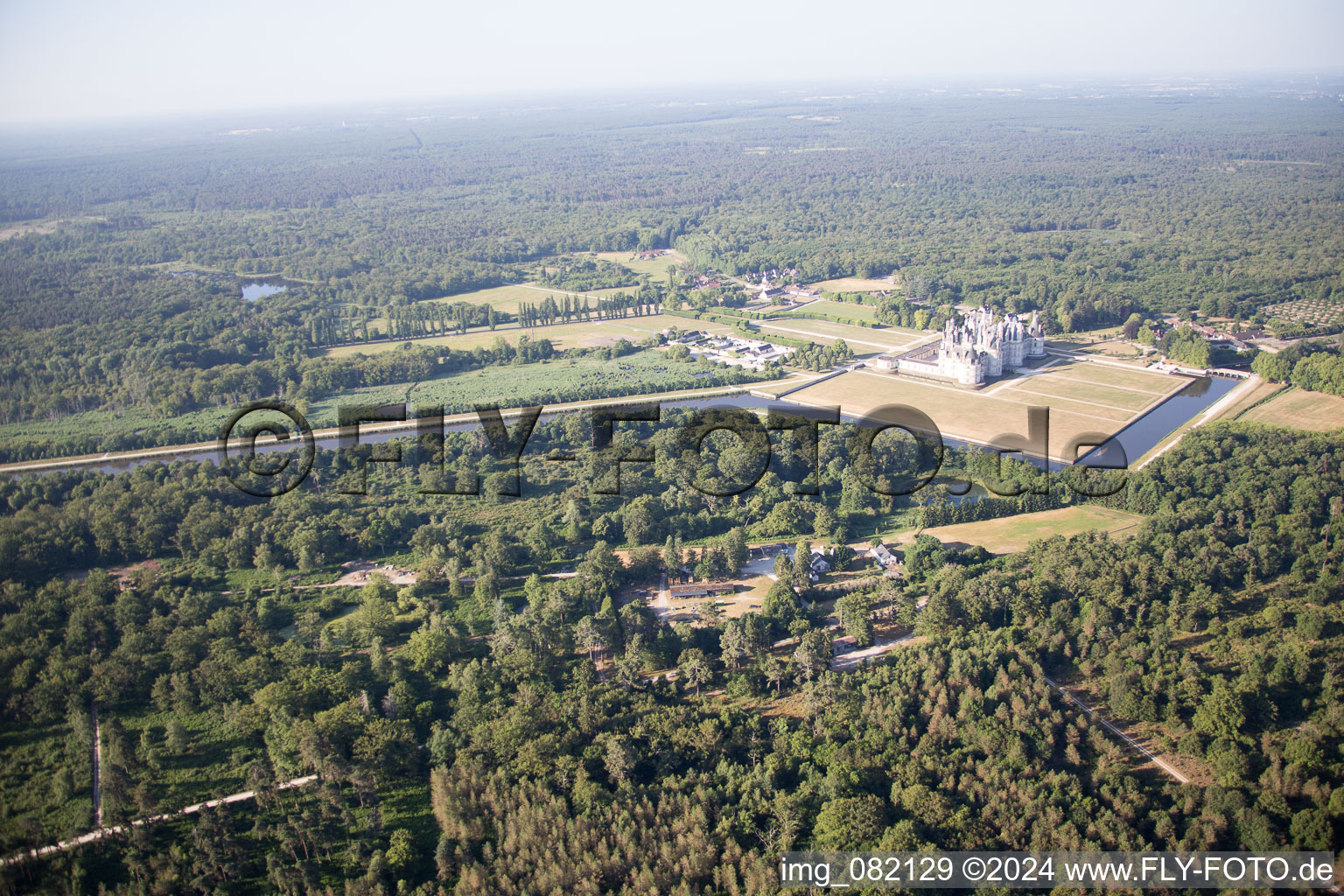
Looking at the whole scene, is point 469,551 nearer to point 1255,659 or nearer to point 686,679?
point 686,679

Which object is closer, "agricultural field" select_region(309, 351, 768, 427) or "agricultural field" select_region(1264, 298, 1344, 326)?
"agricultural field" select_region(309, 351, 768, 427)

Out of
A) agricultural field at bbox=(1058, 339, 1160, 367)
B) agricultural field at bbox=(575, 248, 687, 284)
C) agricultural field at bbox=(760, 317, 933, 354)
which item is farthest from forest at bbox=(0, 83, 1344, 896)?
agricultural field at bbox=(575, 248, 687, 284)

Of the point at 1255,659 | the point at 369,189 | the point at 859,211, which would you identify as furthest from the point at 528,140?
the point at 1255,659

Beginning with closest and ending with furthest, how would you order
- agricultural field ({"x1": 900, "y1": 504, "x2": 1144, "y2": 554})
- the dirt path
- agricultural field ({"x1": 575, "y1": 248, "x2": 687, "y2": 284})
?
the dirt path
agricultural field ({"x1": 900, "y1": 504, "x2": 1144, "y2": 554})
agricultural field ({"x1": 575, "y1": 248, "x2": 687, "y2": 284})

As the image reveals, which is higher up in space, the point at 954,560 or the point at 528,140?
the point at 528,140

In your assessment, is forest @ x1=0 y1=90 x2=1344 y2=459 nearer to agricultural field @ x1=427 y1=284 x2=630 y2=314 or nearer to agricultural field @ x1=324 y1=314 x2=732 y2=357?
agricultural field @ x1=427 y1=284 x2=630 y2=314

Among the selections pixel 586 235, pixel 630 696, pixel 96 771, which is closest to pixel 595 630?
pixel 630 696

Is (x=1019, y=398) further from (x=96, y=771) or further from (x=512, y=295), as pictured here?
(x=512, y=295)
